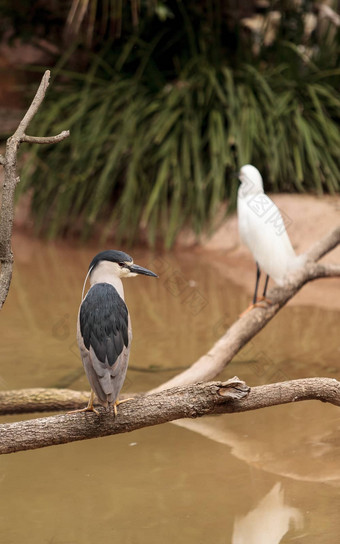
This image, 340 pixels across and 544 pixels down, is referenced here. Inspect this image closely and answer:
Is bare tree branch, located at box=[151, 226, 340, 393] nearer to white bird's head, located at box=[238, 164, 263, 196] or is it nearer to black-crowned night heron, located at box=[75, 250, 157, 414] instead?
white bird's head, located at box=[238, 164, 263, 196]

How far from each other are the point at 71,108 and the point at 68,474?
480 centimetres

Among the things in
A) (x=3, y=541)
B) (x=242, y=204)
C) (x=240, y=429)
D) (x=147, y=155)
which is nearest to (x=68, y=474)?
(x=3, y=541)

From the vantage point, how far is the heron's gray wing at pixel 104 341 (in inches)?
74.9

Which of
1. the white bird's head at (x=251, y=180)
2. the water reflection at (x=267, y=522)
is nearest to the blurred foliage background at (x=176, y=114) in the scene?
the white bird's head at (x=251, y=180)

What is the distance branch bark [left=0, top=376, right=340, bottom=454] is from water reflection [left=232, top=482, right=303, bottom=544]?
0.52 metres

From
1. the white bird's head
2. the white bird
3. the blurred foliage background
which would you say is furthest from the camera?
the blurred foliage background

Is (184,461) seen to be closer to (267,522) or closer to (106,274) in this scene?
(267,522)

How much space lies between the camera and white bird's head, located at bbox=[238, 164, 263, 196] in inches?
160

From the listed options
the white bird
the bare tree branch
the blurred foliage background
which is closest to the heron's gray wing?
the bare tree branch

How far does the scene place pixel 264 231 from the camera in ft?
12.5

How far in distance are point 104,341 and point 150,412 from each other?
0.25 metres

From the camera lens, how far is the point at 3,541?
2.38 m

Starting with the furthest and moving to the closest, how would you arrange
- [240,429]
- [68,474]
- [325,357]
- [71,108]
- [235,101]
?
[71,108], [235,101], [325,357], [240,429], [68,474]

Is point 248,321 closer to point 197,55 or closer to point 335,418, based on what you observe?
point 335,418
